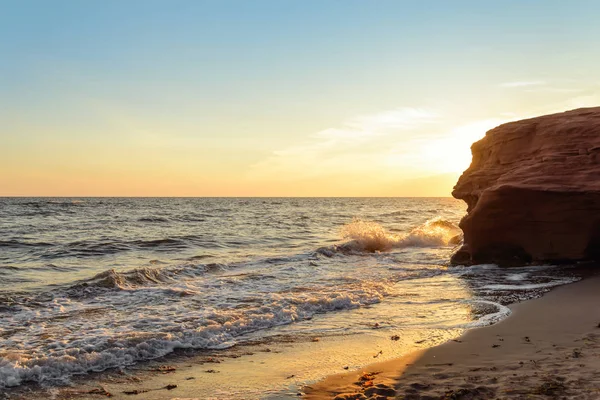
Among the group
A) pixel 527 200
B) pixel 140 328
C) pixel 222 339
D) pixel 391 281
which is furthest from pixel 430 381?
pixel 527 200

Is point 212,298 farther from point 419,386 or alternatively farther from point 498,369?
point 498,369

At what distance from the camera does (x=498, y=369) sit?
5.92 m

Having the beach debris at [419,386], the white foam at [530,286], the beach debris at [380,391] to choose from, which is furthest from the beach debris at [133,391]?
the white foam at [530,286]

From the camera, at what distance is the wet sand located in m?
5.12

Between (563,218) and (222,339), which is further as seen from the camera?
(563,218)

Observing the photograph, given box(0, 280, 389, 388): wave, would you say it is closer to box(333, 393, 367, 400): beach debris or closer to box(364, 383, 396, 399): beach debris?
box(333, 393, 367, 400): beach debris

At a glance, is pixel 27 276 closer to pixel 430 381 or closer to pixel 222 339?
pixel 222 339

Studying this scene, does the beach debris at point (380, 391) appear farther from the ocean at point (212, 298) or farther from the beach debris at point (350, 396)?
the ocean at point (212, 298)

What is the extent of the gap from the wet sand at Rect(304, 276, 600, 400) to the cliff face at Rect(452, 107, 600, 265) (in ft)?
21.0

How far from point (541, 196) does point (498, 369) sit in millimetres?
9853

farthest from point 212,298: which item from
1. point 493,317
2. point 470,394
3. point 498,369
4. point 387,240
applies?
point 387,240

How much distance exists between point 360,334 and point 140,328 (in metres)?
3.65

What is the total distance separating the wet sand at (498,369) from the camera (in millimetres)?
5117

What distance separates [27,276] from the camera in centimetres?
1401
